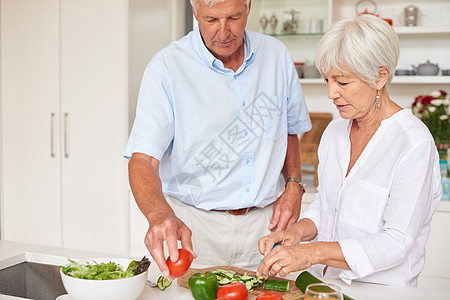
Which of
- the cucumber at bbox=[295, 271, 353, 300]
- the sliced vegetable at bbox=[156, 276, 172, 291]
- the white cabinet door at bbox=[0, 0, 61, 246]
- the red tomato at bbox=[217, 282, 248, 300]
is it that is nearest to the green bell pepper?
the red tomato at bbox=[217, 282, 248, 300]

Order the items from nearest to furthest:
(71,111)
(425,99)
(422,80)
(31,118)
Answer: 1. (425,99)
2. (422,80)
3. (71,111)
4. (31,118)

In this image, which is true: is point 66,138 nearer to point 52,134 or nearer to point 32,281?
point 52,134

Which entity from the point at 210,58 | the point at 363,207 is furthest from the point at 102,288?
the point at 210,58

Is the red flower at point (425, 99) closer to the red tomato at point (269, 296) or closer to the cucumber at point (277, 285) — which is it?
the cucumber at point (277, 285)

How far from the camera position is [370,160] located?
1658mm

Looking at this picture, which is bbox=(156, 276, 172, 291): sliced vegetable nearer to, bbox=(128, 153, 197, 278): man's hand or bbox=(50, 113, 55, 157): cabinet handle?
bbox=(128, 153, 197, 278): man's hand

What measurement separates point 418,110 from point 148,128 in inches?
82.4

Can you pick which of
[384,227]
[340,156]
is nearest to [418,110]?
[340,156]

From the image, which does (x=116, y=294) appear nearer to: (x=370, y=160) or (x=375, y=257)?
(x=375, y=257)

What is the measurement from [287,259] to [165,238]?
34 centimetres

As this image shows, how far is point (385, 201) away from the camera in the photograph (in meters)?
1.59

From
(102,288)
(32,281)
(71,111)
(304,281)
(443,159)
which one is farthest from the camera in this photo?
(71,111)

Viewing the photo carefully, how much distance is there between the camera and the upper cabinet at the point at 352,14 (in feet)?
11.6

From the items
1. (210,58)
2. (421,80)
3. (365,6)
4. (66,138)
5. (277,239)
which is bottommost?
(66,138)
